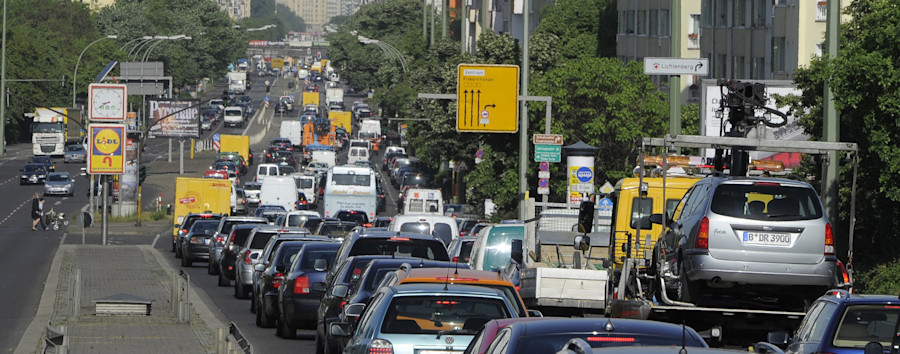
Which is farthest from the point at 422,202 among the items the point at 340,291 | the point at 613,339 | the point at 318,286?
the point at 613,339

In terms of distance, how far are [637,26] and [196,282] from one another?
40156mm

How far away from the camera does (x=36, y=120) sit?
4205 inches

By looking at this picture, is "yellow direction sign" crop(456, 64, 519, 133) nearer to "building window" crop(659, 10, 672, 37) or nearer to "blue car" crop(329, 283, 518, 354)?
"building window" crop(659, 10, 672, 37)

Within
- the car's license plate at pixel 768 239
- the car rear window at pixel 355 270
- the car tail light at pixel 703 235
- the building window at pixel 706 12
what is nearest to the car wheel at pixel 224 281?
the car rear window at pixel 355 270

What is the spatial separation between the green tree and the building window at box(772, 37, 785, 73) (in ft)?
82.7

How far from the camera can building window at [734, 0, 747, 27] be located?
55.7 m

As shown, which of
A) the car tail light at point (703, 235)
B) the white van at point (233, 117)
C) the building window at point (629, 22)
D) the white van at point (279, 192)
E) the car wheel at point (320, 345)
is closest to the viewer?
the car tail light at point (703, 235)

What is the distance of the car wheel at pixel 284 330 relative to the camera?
22328 millimetres

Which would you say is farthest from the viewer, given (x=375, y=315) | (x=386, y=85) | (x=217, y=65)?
(x=217, y=65)

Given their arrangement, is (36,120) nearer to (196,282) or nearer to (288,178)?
(288,178)

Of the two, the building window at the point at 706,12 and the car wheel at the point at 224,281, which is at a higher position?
the building window at the point at 706,12

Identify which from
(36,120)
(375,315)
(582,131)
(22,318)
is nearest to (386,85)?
(36,120)

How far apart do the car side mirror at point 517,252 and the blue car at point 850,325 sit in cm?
1121

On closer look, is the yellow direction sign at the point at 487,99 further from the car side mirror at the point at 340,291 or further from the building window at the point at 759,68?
the car side mirror at the point at 340,291
